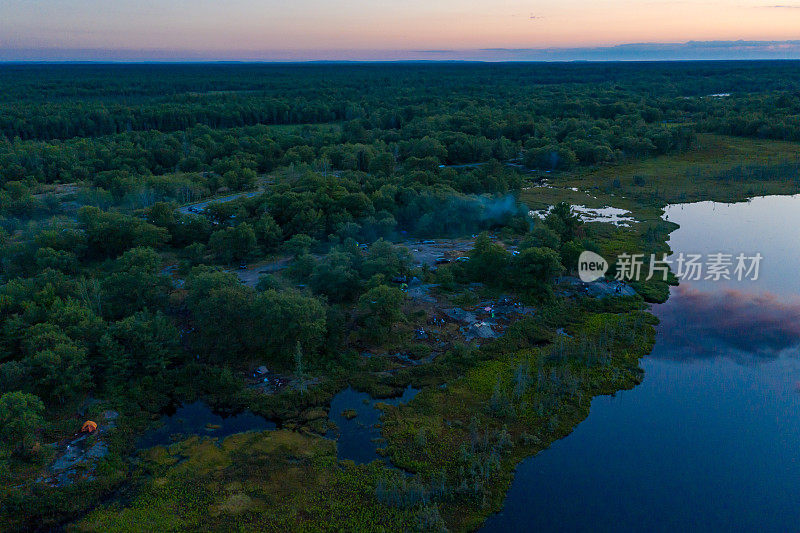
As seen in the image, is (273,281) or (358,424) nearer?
(358,424)

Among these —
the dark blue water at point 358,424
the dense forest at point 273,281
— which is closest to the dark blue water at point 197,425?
the dense forest at point 273,281

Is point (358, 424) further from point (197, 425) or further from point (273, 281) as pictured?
point (273, 281)

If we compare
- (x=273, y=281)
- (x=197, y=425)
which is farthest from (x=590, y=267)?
(x=197, y=425)

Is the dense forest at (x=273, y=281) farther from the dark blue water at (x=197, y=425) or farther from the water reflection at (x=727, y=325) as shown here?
the water reflection at (x=727, y=325)

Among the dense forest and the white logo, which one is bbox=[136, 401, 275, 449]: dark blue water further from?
the white logo

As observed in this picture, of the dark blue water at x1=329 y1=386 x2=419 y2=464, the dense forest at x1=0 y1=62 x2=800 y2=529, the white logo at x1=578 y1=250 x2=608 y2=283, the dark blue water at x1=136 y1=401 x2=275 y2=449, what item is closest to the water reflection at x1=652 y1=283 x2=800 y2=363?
the dense forest at x1=0 y1=62 x2=800 y2=529

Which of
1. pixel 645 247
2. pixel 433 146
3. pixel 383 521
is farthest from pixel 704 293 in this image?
pixel 433 146
